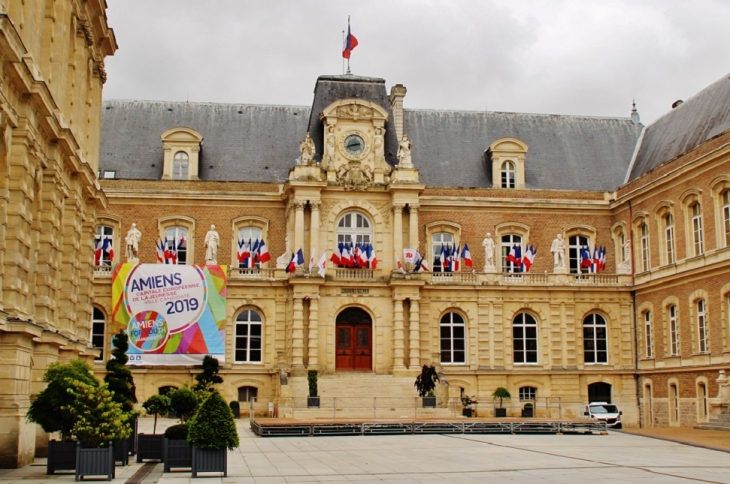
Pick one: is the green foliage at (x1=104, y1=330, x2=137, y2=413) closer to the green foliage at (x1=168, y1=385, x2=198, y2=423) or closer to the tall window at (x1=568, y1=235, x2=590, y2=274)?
the green foliage at (x1=168, y1=385, x2=198, y2=423)

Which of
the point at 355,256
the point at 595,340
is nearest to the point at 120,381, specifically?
the point at 355,256

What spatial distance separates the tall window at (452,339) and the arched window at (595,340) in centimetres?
A: 583

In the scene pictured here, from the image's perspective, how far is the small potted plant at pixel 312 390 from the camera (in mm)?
36938

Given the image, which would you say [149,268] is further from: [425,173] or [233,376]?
[425,173]

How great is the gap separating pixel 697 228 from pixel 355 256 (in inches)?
571

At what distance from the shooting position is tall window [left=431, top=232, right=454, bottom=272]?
44.2m

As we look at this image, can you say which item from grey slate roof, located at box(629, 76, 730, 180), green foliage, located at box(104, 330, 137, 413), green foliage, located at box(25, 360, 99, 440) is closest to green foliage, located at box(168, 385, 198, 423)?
green foliage, located at box(104, 330, 137, 413)

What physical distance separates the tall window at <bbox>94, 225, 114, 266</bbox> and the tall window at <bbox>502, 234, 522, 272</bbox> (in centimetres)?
1842

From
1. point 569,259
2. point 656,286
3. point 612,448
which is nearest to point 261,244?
point 569,259

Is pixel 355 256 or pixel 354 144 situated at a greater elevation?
pixel 354 144

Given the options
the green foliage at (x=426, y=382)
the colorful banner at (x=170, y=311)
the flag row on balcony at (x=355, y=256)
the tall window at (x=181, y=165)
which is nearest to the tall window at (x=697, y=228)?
the green foliage at (x=426, y=382)

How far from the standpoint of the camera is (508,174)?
4569 centimetres

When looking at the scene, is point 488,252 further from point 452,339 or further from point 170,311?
point 170,311

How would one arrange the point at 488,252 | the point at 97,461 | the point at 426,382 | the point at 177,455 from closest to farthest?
the point at 97,461 < the point at 177,455 < the point at 426,382 < the point at 488,252
